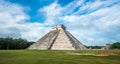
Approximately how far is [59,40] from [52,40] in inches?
121

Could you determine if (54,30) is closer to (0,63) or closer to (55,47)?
(55,47)

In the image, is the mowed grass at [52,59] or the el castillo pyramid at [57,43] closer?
the mowed grass at [52,59]

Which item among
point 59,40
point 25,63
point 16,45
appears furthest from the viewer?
point 16,45

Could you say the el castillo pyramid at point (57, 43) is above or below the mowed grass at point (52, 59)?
above

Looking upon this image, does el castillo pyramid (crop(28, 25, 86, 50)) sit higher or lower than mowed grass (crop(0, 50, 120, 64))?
higher

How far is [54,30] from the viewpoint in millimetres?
98375

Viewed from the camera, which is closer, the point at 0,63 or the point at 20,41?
the point at 0,63

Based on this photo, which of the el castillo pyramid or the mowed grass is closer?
the mowed grass

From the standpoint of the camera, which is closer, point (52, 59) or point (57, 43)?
point (52, 59)

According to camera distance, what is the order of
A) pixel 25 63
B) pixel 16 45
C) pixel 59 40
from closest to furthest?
pixel 25 63, pixel 59 40, pixel 16 45

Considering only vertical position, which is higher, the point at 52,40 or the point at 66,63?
the point at 52,40

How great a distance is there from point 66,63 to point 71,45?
56.8m

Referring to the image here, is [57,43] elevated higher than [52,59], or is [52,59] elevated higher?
[57,43]

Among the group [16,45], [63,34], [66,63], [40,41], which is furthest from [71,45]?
[66,63]
